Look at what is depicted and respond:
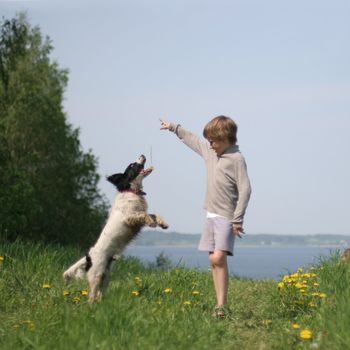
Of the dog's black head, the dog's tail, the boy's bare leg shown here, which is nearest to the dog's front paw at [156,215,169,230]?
the dog's black head

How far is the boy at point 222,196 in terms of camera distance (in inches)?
265

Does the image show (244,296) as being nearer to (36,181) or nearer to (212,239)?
(212,239)

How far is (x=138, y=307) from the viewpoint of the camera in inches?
236

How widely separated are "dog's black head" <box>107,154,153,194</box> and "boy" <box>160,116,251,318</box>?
73 centimetres

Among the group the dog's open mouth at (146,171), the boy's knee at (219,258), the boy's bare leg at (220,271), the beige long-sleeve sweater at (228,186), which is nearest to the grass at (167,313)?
the boy's bare leg at (220,271)

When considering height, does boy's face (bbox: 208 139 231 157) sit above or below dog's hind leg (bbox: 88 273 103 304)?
above

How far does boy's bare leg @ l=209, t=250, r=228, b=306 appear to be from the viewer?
6.85 meters

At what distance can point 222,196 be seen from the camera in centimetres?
683

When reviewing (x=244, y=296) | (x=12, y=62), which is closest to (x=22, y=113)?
(x=12, y=62)

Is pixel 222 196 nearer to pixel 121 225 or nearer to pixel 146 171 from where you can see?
pixel 146 171

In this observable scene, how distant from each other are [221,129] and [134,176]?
3.45ft

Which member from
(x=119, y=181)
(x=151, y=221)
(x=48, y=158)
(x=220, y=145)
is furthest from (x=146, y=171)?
(x=48, y=158)

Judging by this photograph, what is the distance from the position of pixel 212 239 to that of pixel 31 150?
22.9 metres

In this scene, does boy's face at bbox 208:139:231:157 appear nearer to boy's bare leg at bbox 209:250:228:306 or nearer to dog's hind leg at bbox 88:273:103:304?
boy's bare leg at bbox 209:250:228:306
